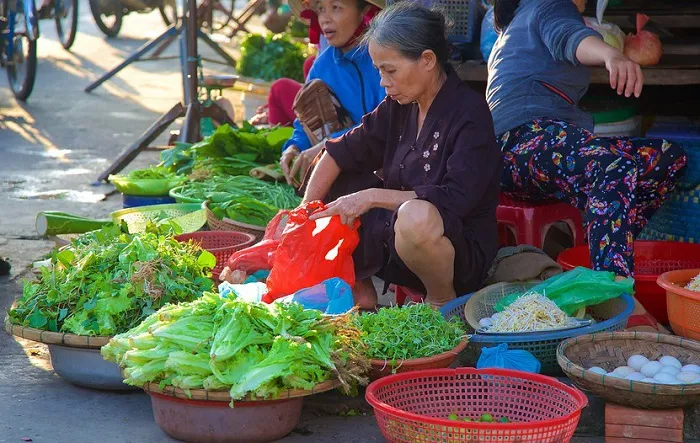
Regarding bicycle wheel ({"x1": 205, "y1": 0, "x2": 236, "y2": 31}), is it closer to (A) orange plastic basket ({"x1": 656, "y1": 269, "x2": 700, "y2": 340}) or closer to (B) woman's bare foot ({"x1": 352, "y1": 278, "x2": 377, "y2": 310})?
(B) woman's bare foot ({"x1": 352, "y1": 278, "x2": 377, "y2": 310})

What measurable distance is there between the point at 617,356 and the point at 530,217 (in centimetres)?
107

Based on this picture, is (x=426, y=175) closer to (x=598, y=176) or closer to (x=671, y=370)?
(x=598, y=176)

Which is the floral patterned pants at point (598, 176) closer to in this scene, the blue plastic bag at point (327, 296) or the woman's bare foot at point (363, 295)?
the woman's bare foot at point (363, 295)

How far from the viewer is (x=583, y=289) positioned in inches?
135

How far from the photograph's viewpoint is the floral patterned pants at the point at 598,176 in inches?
142

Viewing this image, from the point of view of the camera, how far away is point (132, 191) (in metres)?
5.41

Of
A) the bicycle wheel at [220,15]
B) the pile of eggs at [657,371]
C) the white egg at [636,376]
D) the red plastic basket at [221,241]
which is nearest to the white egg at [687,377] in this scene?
the pile of eggs at [657,371]

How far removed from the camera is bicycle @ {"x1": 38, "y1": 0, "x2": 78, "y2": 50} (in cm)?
1305

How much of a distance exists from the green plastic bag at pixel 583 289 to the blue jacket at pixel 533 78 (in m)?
0.79

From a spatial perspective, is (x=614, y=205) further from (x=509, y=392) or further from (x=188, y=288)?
(x=188, y=288)

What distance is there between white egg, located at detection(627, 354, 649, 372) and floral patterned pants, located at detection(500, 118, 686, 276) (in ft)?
1.71

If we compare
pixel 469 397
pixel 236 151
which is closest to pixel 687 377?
pixel 469 397

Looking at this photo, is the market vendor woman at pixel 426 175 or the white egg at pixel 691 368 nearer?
the white egg at pixel 691 368

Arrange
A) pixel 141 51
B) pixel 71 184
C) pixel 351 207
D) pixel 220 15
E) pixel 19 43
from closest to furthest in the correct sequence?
pixel 351 207 → pixel 71 184 → pixel 19 43 → pixel 141 51 → pixel 220 15
